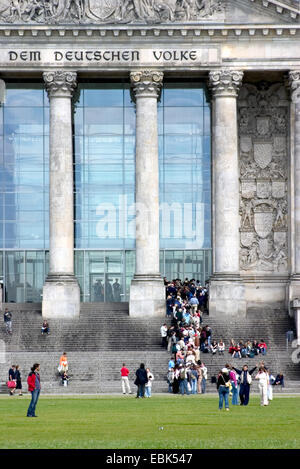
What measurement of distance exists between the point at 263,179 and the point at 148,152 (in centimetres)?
824

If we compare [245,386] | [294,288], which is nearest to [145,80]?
[294,288]

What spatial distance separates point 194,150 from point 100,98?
6520 mm

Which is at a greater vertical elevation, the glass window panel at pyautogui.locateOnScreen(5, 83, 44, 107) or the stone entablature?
the stone entablature

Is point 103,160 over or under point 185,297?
over

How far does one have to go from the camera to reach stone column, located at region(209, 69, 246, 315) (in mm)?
74500

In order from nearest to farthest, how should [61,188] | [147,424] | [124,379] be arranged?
1. [147,424]
2. [124,379]
3. [61,188]

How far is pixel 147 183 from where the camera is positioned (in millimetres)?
74500

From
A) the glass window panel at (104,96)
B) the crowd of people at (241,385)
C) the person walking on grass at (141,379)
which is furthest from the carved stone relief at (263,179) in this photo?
the crowd of people at (241,385)

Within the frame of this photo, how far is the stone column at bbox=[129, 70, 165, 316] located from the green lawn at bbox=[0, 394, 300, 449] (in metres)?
22.8

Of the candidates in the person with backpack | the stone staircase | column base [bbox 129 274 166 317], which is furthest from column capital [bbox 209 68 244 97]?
the person with backpack

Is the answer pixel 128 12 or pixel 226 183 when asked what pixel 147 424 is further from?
pixel 128 12

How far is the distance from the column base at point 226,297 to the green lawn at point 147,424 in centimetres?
2122

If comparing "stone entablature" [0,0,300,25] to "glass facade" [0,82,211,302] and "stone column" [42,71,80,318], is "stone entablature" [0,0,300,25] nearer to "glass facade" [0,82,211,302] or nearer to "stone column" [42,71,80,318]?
"stone column" [42,71,80,318]

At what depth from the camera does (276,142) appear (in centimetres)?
7844
